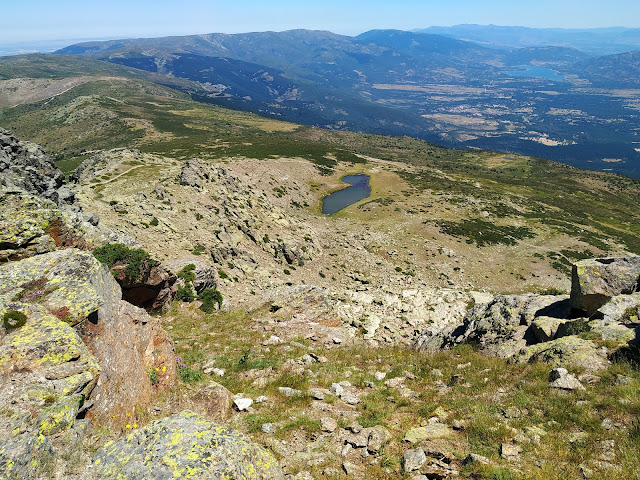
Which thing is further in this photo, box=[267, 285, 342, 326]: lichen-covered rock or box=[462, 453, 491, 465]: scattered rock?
box=[267, 285, 342, 326]: lichen-covered rock

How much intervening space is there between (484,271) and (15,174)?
200 ft

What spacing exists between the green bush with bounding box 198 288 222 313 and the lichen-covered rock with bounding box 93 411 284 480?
17.7 m

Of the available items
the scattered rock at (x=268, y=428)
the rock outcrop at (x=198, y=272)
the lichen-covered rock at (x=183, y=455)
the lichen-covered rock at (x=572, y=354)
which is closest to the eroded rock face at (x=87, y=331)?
the lichen-covered rock at (x=183, y=455)

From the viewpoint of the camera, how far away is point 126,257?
19766 mm

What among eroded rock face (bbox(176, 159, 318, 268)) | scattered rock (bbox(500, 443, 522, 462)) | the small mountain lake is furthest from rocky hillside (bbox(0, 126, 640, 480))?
the small mountain lake

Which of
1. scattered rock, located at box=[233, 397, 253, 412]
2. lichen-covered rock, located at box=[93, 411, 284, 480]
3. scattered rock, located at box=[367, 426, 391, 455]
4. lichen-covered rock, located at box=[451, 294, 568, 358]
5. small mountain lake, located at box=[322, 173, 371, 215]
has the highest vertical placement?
lichen-covered rock, located at box=[93, 411, 284, 480]

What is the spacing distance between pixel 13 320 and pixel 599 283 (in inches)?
970

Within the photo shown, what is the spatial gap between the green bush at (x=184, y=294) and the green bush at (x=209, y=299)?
0.85 m

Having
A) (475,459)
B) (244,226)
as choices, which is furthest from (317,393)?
(244,226)

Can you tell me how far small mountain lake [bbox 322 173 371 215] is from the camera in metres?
84.3

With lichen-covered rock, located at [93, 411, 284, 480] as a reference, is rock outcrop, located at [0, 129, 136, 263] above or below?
above

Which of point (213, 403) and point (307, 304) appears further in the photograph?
point (307, 304)

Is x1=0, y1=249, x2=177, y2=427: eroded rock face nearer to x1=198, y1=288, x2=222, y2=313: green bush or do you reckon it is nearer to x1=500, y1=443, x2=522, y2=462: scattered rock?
x1=500, y1=443, x2=522, y2=462: scattered rock

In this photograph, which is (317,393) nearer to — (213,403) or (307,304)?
(213,403)
